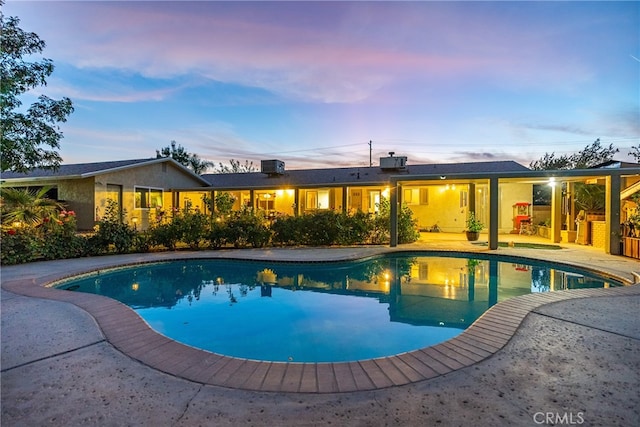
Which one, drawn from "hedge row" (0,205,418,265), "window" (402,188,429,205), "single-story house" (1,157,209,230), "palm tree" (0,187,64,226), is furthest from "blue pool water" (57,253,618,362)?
"window" (402,188,429,205)

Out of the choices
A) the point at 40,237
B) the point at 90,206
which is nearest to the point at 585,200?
the point at 40,237

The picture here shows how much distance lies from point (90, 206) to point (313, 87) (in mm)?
11847

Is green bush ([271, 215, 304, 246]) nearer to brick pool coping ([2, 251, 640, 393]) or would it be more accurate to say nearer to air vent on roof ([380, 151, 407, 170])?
air vent on roof ([380, 151, 407, 170])

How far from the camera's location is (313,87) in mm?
14977

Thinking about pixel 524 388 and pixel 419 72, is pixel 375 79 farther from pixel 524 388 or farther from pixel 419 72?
pixel 524 388

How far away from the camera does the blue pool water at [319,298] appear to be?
4812 mm

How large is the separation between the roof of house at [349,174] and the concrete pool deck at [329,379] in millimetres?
12830

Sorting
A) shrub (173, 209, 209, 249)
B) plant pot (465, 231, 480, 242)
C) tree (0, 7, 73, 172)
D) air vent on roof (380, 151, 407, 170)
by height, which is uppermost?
air vent on roof (380, 151, 407, 170)

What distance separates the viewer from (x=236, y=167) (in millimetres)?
53438

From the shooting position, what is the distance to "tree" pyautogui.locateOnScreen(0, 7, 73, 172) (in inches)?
187

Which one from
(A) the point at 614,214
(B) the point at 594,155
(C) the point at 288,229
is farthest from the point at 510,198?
(B) the point at 594,155

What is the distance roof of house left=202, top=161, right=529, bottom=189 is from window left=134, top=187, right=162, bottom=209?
3676 mm

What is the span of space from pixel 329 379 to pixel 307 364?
0.41m

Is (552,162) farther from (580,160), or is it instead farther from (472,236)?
(472,236)
